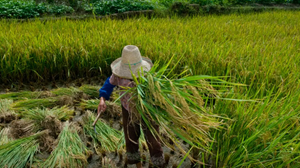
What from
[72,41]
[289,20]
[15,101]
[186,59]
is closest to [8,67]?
[15,101]

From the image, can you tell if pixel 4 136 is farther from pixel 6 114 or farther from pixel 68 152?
pixel 68 152

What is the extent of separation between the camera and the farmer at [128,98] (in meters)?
1.21

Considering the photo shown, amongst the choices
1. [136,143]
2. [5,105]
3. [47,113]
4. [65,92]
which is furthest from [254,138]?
[5,105]

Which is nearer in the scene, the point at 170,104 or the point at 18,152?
the point at 170,104

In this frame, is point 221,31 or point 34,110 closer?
point 34,110

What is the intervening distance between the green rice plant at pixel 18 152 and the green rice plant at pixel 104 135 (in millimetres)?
365

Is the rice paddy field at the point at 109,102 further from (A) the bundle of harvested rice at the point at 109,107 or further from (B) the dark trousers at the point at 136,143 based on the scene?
(B) the dark trousers at the point at 136,143

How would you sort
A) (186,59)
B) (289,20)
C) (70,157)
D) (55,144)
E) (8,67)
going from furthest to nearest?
1. (289,20)
2. (8,67)
3. (186,59)
4. (55,144)
5. (70,157)

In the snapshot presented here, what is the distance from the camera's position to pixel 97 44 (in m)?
2.62

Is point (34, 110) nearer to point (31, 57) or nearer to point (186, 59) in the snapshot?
point (31, 57)

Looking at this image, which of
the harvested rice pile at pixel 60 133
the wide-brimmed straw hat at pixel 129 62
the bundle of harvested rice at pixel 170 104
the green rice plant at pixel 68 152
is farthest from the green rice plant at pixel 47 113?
the bundle of harvested rice at pixel 170 104

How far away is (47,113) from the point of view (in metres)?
1.89

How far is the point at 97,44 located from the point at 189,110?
5.90ft

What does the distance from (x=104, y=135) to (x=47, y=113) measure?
483 millimetres
